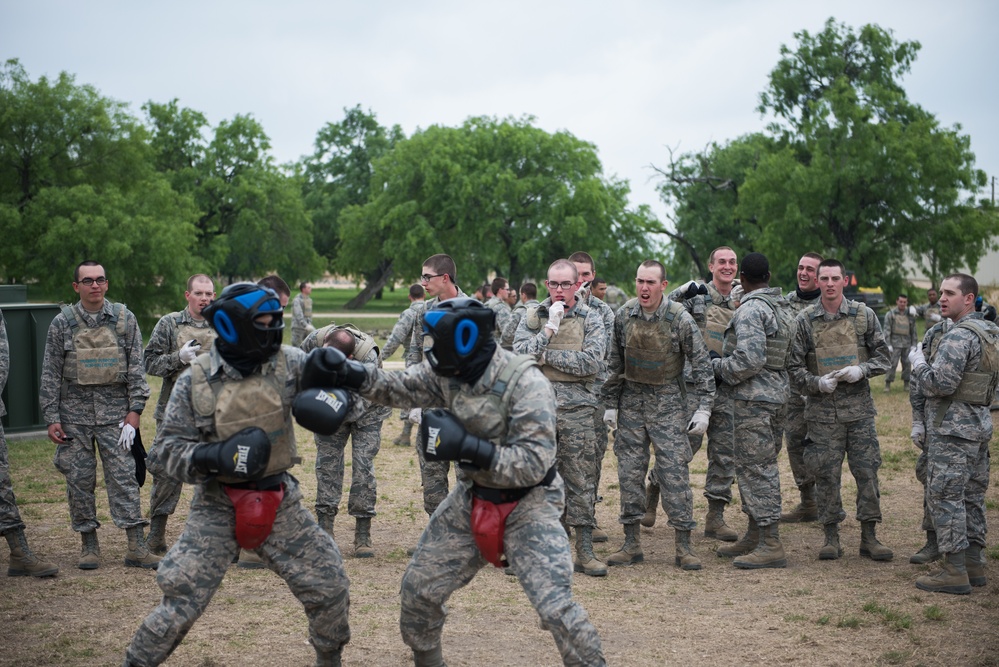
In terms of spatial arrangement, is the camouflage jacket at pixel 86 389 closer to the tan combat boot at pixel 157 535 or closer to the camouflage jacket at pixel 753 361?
the tan combat boot at pixel 157 535

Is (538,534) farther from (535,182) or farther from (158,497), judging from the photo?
(535,182)

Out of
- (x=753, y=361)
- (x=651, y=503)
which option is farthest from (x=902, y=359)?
(x=753, y=361)

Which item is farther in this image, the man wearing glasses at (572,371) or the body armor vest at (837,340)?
the body armor vest at (837,340)

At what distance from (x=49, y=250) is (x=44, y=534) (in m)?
31.0

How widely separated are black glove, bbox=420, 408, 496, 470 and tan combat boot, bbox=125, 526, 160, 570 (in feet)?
14.6

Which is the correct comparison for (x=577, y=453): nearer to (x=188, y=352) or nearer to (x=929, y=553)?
(x=929, y=553)

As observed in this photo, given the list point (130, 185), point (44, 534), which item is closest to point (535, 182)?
point (130, 185)

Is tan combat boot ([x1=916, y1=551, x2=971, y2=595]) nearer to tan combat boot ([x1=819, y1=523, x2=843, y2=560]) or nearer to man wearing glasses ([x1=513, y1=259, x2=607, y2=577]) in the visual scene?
tan combat boot ([x1=819, y1=523, x2=843, y2=560])

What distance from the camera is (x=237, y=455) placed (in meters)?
4.96

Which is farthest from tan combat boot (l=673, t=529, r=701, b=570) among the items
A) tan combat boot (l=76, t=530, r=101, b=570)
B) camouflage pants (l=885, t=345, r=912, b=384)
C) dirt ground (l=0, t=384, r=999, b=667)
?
camouflage pants (l=885, t=345, r=912, b=384)

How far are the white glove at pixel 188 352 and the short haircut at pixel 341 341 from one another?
125cm

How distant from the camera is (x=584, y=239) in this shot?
2063 inches

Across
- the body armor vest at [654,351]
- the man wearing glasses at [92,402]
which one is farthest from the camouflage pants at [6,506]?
the body armor vest at [654,351]

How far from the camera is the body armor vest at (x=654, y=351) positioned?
826cm
